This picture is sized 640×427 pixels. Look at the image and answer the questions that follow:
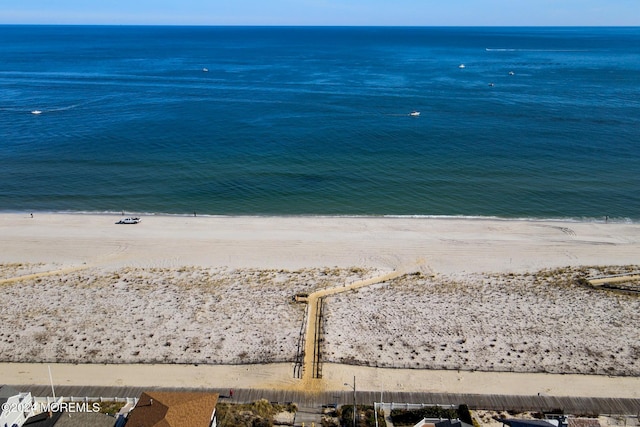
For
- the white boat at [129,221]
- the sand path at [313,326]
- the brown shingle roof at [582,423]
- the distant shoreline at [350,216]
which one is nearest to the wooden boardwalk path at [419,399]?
the sand path at [313,326]

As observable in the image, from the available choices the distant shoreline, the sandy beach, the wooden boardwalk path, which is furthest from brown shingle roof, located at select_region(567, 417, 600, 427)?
the distant shoreline

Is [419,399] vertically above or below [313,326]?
below

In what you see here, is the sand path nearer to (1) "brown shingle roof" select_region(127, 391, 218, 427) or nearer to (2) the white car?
(1) "brown shingle roof" select_region(127, 391, 218, 427)

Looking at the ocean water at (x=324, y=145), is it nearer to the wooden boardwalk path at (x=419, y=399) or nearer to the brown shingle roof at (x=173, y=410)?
the wooden boardwalk path at (x=419, y=399)

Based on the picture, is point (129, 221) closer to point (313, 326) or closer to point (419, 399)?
point (313, 326)

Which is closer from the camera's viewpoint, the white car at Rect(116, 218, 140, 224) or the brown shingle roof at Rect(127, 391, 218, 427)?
the brown shingle roof at Rect(127, 391, 218, 427)

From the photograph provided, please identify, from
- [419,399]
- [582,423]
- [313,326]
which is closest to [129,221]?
[313,326]

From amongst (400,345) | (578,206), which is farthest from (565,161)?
(400,345)
